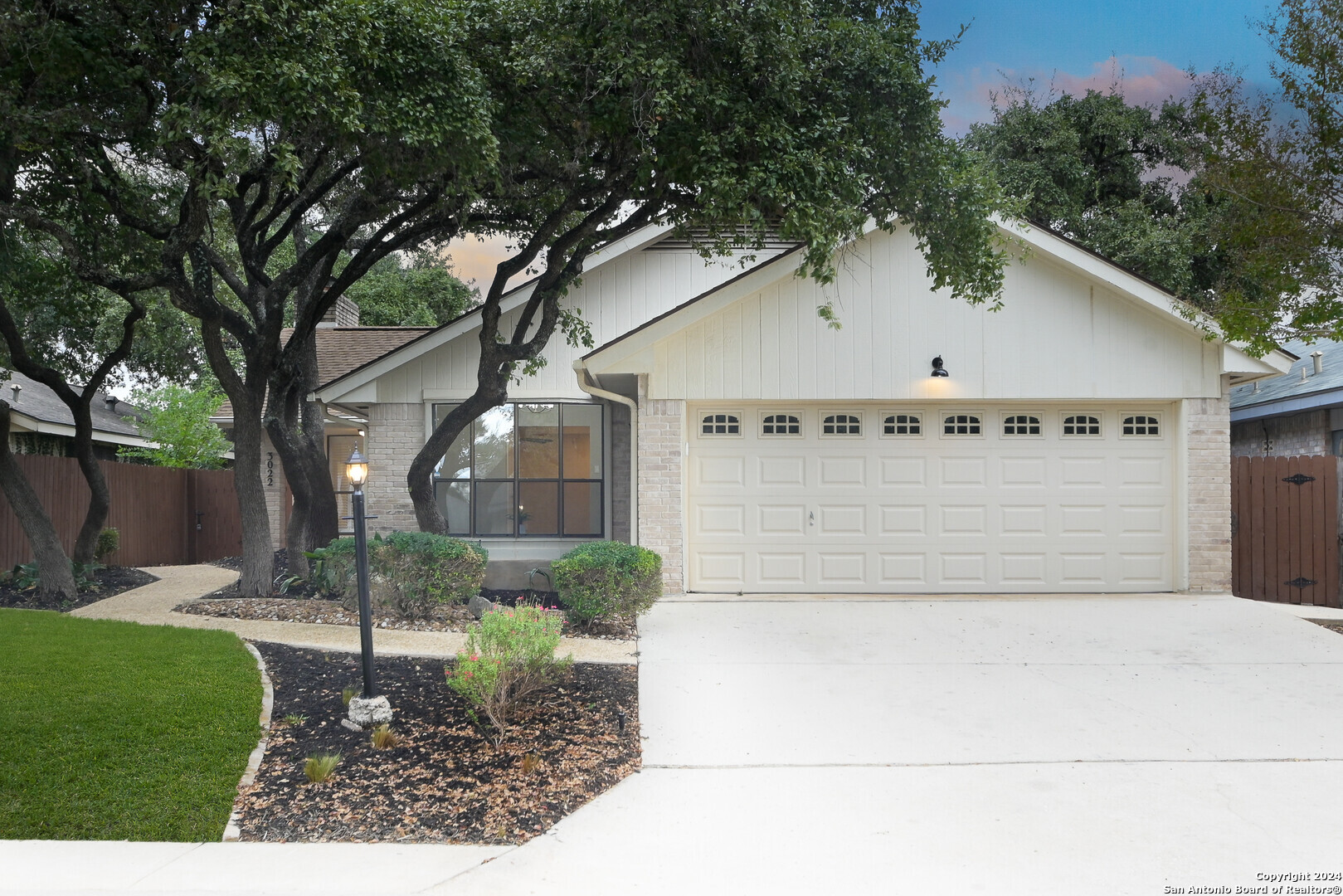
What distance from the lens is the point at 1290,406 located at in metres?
12.5

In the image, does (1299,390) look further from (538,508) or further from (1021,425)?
(538,508)

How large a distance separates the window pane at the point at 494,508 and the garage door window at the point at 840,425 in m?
4.66

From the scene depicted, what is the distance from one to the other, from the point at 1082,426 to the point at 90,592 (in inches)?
497

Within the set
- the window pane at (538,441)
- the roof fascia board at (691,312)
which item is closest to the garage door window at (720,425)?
the roof fascia board at (691,312)

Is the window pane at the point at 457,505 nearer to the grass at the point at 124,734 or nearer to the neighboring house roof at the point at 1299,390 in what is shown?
the grass at the point at 124,734

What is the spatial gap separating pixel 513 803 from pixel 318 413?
31.1 ft

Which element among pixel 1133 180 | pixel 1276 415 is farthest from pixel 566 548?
pixel 1133 180

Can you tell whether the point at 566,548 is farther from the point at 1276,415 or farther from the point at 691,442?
the point at 1276,415

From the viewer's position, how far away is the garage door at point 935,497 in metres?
11.0

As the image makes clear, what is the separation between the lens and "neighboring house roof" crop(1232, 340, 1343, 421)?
39.0 feet

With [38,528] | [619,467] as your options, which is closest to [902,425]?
[619,467]

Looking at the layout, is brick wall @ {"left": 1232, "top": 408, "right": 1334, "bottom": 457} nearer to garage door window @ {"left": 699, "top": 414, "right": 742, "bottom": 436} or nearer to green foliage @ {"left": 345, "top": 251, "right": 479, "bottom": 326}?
garage door window @ {"left": 699, "top": 414, "right": 742, "bottom": 436}

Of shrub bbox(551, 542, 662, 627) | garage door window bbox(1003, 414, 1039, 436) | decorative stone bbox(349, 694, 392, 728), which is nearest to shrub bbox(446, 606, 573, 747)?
decorative stone bbox(349, 694, 392, 728)

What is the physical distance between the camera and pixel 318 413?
1296cm
